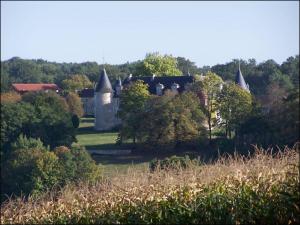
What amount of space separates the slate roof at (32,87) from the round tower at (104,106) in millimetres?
9674

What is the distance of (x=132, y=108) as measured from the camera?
85.8 ft

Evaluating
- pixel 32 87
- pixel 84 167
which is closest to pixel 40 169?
pixel 84 167

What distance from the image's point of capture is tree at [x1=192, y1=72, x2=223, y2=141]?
18.7 m

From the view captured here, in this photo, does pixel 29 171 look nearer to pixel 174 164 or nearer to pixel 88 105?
pixel 88 105

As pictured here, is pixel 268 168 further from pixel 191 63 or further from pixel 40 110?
pixel 40 110

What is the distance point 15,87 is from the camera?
4647cm

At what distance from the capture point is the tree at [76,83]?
3716 centimetres

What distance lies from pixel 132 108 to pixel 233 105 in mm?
7854

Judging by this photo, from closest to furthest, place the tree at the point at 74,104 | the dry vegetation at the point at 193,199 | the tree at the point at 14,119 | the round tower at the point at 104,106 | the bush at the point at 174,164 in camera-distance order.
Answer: the dry vegetation at the point at 193,199 < the bush at the point at 174,164 < the round tower at the point at 104,106 < the tree at the point at 14,119 < the tree at the point at 74,104

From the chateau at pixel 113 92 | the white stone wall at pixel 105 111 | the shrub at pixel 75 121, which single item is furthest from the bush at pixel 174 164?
the shrub at pixel 75 121

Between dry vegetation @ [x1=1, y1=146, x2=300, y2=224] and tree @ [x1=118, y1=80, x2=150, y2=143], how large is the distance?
1832cm

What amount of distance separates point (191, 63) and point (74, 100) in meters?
15.4

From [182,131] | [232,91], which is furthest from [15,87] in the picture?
[232,91]

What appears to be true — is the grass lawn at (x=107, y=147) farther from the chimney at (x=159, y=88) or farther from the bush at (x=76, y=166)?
the chimney at (x=159, y=88)
